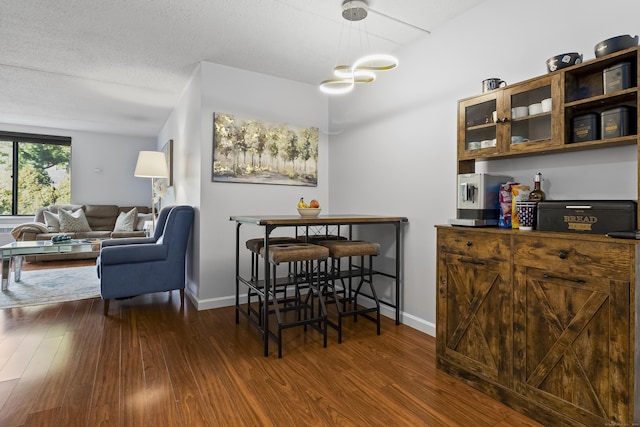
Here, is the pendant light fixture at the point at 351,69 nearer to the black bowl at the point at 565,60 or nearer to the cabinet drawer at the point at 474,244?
the black bowl at the point at 565,60

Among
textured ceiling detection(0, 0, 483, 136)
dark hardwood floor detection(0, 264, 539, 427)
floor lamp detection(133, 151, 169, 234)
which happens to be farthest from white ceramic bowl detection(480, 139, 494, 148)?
floor lamp detection(133, 151, 169, 234)

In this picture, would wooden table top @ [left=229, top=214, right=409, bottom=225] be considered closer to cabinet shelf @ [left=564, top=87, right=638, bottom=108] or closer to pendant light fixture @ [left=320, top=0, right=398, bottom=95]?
pendant light fixture @ [left=320, top=0, right=398, bottom=95]

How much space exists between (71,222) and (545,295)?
6.99 meters

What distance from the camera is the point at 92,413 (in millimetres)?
1670

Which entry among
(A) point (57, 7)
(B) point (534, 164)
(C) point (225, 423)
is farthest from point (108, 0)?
(B) point (534, 164)

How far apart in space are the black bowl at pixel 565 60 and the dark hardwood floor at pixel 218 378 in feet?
5.78

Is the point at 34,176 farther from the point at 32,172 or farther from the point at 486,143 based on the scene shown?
the point at 486,143

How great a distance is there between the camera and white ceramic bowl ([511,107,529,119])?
6.12ft

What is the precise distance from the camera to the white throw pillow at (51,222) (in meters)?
5.84

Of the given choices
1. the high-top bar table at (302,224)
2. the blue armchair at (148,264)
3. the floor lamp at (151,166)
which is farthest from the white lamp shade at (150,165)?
the high-top bar table at (302,224)

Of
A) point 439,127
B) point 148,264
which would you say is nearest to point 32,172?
point 148,264

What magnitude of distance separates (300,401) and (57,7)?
10.5ft

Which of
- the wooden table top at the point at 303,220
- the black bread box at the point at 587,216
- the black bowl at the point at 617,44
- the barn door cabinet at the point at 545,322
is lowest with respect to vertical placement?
the barn door cabinet at the point at 545,322

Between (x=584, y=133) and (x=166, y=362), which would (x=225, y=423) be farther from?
(x=584, y=133)
